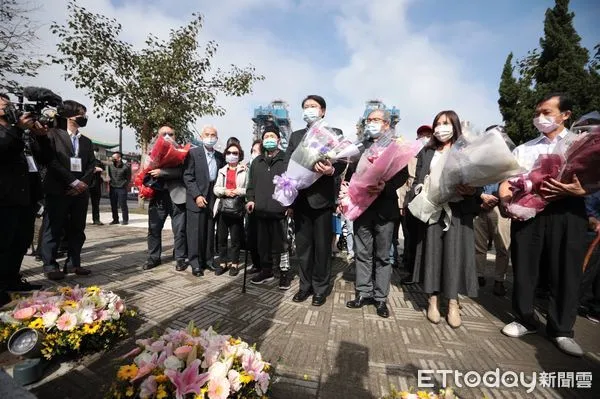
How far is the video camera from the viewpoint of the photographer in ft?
10.2

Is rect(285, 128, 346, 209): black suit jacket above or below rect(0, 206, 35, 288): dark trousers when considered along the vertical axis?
above

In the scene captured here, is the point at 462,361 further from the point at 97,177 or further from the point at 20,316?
the point at 97,177

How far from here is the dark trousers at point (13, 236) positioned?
10.1ft

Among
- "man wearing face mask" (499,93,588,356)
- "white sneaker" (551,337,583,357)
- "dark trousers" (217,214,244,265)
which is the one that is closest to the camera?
"white sneaker" (551,337,583,357)

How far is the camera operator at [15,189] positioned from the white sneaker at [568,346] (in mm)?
5319

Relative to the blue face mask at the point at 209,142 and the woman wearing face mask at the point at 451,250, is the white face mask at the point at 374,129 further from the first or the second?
the blue face mask at the point at 209,142

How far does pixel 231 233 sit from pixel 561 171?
13.3ft

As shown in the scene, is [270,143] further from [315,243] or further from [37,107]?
[37,107]

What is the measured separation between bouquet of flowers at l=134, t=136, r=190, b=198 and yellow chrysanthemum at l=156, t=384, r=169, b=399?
136 inches

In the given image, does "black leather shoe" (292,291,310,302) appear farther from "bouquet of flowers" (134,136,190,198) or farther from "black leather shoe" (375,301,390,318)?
"bouquet of flowers" (134,136,190,198)

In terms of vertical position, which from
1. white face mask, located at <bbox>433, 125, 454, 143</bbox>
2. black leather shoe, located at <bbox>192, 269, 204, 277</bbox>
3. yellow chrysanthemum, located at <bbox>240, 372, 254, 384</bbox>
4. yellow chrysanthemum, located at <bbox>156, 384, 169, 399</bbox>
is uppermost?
white face mask, located at <bbox>433, 125, 454, 143</bbox>

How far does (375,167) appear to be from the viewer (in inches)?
113

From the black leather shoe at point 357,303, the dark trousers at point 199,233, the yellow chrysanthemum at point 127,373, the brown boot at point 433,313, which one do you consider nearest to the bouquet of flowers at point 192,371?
the yellow chrysanthemum at point 127,373

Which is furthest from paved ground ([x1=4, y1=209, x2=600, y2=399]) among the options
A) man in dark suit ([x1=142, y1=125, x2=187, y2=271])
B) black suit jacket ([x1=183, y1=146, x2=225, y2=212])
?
black suit jacket ([x1=183, y1=146, x2=225, y2=212])
